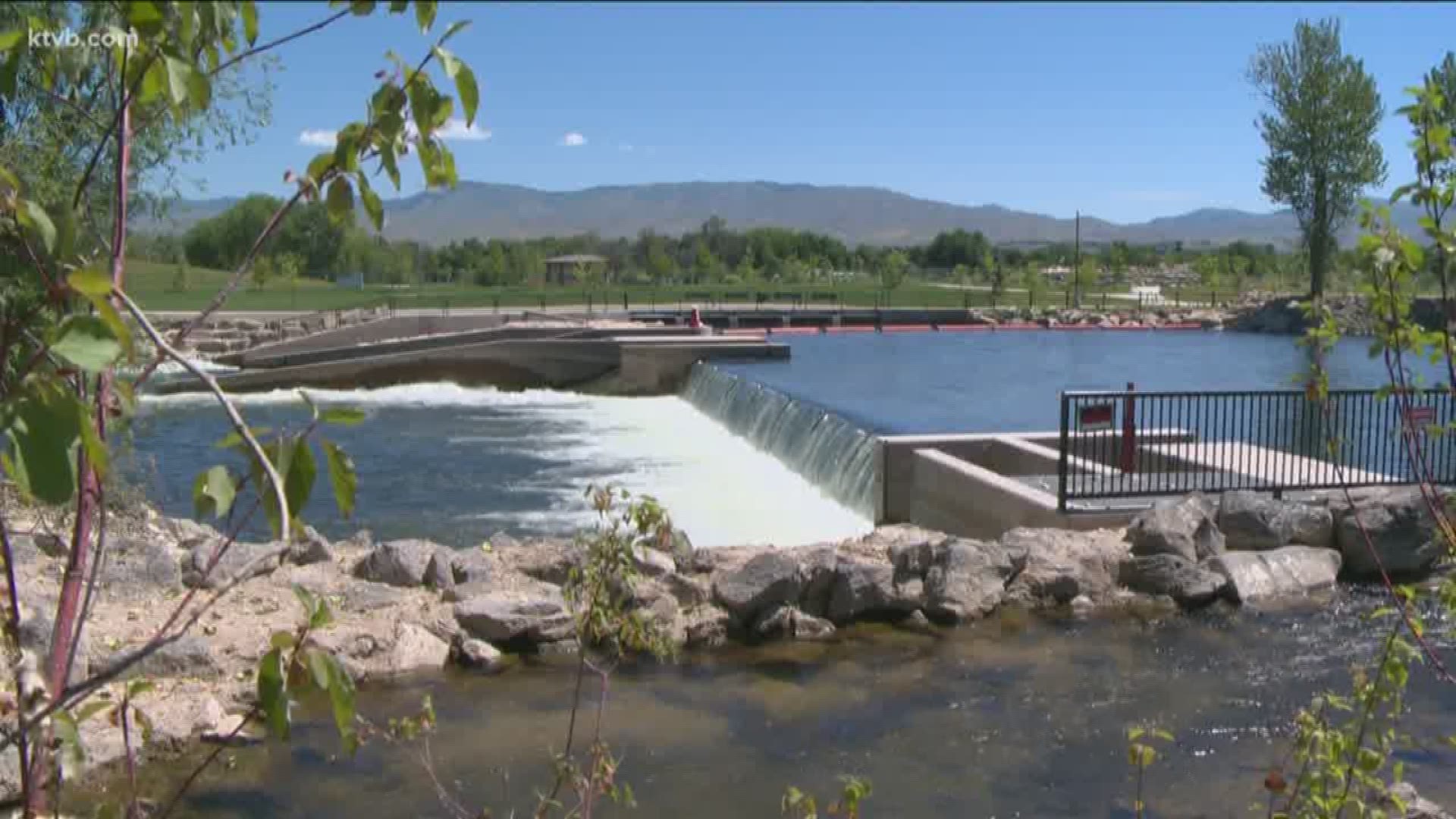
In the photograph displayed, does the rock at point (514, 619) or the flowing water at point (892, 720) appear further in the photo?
the rock at point (514, 619)

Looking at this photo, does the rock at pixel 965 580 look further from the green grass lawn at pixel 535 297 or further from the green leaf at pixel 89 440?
the green grass lawn at pixel 535 297

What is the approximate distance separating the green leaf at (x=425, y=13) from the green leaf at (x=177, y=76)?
371 millimetres

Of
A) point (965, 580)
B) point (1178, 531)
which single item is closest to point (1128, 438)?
point (1178, 531)

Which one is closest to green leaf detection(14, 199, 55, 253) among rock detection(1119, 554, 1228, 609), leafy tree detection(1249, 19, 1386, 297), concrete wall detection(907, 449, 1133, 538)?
rock detection(1119, 554, 1228, 609)

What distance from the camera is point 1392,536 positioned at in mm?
12516

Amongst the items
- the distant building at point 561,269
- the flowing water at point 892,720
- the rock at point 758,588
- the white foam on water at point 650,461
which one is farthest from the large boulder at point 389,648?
the distant building at point 561,269

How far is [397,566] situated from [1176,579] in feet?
21.4

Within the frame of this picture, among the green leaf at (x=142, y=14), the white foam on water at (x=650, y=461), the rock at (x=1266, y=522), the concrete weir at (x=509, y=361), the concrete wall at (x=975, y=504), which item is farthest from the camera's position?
the concrete weir at (x=509, y=361)

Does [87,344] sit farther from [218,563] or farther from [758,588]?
[758,588]

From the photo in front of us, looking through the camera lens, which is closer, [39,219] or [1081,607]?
[39,219]

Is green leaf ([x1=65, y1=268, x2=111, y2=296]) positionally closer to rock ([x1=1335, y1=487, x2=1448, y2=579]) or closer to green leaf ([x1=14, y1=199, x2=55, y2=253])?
green leaf ([x1=14, y1=199, x2=55, y2=253])

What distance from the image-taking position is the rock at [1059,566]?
11648mm

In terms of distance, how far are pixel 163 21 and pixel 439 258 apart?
417ft

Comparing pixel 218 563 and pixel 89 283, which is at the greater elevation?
pixel 89 283
